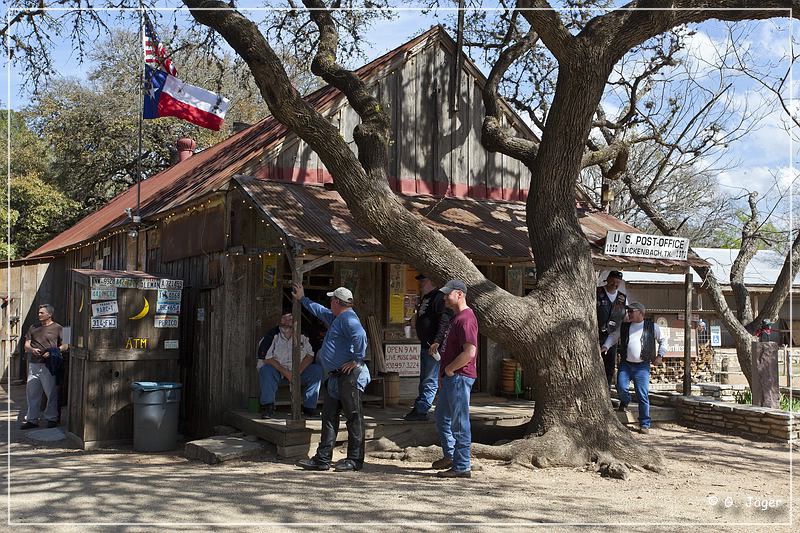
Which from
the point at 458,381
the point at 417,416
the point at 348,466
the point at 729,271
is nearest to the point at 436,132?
the point at 417,416

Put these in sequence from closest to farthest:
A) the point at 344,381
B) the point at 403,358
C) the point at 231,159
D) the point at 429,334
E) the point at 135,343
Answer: the point at 344,381
the point at 429,334
the point at 135,343
the point at 403,358
the point at 231,159

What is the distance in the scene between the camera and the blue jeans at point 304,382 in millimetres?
10391

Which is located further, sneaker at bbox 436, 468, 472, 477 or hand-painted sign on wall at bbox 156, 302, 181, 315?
hand-painted sign on wall at bbox 156, 302, 181, 315

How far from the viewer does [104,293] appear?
10.4m

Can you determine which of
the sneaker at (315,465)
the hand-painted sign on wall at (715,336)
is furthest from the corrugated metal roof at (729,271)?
the sneaker at (315,465)

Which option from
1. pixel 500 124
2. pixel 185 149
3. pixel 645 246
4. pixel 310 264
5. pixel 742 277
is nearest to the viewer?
pixel 310 264

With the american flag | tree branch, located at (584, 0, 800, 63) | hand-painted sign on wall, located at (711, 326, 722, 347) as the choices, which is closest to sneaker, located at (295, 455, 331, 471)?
tree branch, located at (584, 0, 800, 63)

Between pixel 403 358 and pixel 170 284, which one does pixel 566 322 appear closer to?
pixel 403 358

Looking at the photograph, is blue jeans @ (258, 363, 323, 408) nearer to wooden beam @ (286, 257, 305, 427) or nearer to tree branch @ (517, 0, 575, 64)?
wooden beam @ (286, 257, 305, 427)

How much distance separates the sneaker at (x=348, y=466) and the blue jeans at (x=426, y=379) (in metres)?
1.89

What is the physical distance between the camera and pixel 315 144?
9.27 metres

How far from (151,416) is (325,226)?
130 inches

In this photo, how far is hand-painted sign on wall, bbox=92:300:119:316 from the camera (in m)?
10.4

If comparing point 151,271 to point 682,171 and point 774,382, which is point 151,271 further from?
point 682,171
